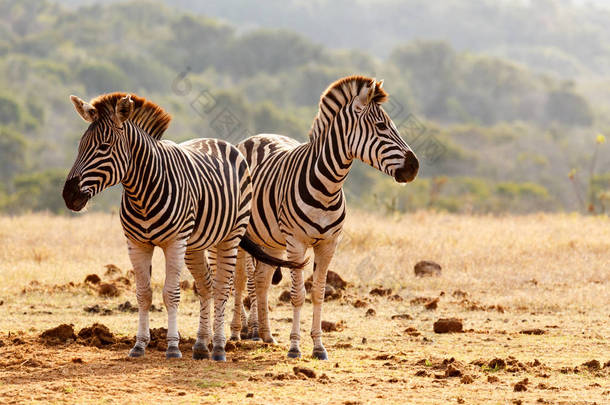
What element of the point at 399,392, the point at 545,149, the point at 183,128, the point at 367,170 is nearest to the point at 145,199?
the point at 399,392

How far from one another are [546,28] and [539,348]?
99887mm

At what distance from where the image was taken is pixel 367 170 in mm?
38125

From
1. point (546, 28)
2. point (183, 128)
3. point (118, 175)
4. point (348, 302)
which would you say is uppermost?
point (546, 28)

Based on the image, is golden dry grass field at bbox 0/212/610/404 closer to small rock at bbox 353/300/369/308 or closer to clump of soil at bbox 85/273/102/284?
small rock at bbox 353/300/369/308

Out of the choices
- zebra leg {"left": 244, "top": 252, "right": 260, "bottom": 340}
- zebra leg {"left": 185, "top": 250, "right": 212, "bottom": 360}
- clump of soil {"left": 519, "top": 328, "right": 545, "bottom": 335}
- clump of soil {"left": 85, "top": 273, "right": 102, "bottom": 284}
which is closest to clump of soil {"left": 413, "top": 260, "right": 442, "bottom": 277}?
clump of soil {"left": 519, "top": 328, "right": 545, "bottom": 335}

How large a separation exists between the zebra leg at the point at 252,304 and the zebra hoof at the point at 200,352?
4.24 feet

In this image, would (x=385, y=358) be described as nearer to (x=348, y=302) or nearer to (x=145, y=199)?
(x=145, y=199)

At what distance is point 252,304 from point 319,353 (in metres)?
1.43

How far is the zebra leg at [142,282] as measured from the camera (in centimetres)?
641

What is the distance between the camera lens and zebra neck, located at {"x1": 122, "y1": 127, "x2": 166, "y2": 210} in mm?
6156

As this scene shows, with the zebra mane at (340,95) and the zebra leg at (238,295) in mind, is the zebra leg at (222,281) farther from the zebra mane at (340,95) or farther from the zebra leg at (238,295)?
the zebra mane at (340,95)

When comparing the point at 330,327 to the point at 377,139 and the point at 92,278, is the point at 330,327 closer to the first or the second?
the point at 377,139

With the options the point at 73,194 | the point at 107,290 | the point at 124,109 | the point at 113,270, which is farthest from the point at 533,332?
the point at 113,270

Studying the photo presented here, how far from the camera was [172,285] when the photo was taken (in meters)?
6.36
